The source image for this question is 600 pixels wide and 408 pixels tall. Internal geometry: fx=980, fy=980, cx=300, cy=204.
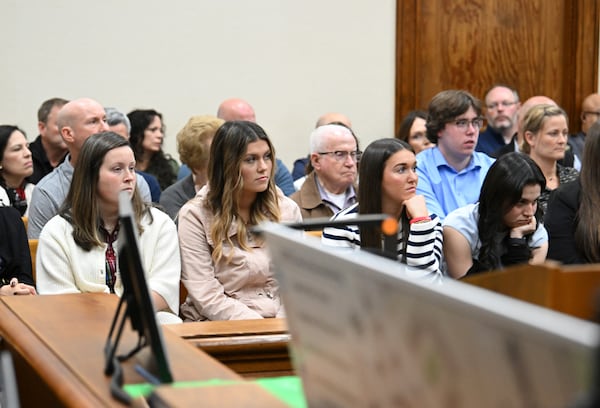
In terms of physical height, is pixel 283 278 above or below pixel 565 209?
above

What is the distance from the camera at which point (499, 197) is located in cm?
367

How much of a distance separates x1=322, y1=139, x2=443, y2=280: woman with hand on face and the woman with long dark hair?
460 mm

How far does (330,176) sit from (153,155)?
1.90 metres

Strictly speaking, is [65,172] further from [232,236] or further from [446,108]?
[446,108]

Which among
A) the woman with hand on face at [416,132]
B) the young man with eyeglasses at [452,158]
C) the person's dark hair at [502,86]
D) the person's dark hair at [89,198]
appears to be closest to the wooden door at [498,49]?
the person's dark hair at [502,86]

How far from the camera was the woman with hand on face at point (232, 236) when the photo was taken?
11.8ft

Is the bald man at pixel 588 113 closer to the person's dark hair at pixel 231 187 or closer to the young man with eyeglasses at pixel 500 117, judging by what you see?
the young man with eyeglasses at pixel 500 117

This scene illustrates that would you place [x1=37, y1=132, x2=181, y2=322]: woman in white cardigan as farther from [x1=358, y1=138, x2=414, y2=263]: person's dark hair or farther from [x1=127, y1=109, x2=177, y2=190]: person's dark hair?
[x1=127, y1=109, x2=177, y2=190]: person's dark hair

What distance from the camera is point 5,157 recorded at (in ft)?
16.6

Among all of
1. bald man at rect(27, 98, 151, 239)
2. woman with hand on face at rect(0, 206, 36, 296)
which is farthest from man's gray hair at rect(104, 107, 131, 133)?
woman with hand on face at rect(0, 206, 36, 296)

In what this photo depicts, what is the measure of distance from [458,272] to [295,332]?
8.33 ft

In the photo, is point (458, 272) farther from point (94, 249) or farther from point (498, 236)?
point (94, 249)

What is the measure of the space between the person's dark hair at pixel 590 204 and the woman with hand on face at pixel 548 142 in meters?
1.47

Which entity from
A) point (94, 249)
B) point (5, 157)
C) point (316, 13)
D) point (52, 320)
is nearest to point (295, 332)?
point (52, 320)
